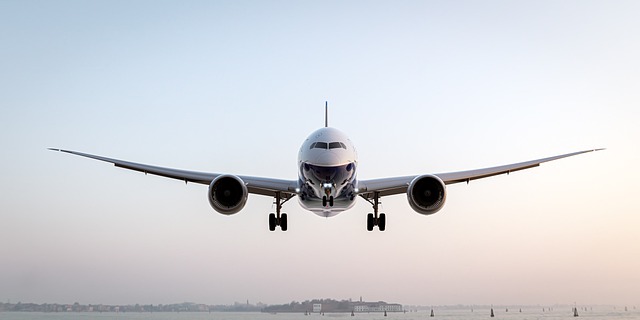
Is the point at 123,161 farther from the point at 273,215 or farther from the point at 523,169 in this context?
the point at 523,169

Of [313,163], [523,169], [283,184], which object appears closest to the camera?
[313,163]

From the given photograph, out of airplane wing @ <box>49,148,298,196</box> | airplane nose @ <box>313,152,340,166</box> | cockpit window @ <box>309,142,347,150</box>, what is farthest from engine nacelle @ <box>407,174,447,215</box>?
airplane wing @ <box>49,148,298,196</box>

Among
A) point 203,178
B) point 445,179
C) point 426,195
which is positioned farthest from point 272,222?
point 445,179

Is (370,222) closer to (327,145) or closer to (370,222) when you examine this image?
(370,222)

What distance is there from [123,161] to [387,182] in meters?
14.5

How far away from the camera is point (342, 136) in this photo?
32438mm

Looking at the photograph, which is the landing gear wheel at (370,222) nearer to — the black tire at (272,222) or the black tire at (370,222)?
the black tire at (370,222)

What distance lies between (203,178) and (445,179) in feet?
42.8

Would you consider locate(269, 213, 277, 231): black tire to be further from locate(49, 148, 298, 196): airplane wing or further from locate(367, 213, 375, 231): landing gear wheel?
locate(367, 213, 375, 231): landing gear wheel

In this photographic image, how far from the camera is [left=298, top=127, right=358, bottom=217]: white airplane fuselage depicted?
3042 cm

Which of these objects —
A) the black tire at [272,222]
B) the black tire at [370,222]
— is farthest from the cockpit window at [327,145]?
the black tire at [370,222]

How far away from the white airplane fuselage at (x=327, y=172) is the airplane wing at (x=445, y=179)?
2.74 meters

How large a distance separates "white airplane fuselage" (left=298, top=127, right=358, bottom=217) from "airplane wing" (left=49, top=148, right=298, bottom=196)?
1.93 metres

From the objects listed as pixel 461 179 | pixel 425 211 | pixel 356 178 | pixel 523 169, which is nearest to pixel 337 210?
pixel 356 178
